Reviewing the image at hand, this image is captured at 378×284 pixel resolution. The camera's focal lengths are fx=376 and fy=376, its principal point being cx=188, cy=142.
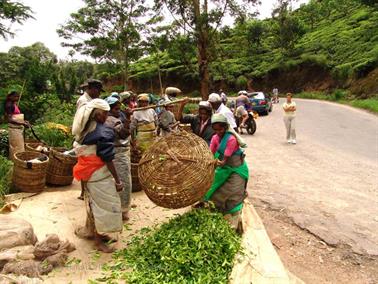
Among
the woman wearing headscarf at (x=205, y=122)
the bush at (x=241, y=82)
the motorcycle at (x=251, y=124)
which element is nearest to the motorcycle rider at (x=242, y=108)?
the motorcycle at (x=251, y=124)

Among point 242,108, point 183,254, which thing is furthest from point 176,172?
point 242,108

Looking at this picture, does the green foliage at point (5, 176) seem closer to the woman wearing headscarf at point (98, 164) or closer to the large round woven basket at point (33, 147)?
the large round woven basket at point (33, 147)

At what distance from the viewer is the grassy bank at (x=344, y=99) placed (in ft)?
64.7

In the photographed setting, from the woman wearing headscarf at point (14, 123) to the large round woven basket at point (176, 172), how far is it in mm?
3816

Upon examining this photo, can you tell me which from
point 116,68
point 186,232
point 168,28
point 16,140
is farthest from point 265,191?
point 116,68

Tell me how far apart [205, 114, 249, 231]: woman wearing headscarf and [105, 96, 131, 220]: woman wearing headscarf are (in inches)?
42.0

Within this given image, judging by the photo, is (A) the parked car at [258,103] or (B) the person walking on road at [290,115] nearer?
(B) the person walking on road at [290,115]

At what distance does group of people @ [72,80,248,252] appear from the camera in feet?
12.5

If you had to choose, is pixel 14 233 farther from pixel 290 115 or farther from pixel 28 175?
pixel 290 115

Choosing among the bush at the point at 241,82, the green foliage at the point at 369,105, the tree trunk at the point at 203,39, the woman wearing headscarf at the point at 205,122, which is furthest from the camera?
the bush at the point at 241,82

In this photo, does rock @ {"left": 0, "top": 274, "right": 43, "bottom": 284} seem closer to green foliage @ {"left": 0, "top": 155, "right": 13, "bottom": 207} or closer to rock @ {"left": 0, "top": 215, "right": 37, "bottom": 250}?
rock @ {"left": 0, "top": 215, "right": 37, "bottom": 250}

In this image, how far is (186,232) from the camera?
3.70 metres

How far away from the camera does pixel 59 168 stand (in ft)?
19.9

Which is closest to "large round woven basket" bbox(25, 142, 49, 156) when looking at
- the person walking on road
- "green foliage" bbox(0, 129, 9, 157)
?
"green foliage" bbox(0, 129, 9, 157)
